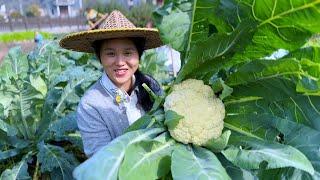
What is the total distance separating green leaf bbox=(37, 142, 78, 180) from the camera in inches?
107

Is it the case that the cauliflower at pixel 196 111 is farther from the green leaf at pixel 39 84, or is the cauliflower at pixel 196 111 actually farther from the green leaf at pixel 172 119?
the green leaf at pixel 39 84

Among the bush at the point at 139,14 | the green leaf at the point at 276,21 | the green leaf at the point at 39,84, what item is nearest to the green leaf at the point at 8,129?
the green leaf at the point at 39,84

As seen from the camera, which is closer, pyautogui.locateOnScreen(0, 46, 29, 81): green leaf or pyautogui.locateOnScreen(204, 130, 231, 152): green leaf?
pyautogui.locateOnScreen(204, 130, 231, 152): green leaf

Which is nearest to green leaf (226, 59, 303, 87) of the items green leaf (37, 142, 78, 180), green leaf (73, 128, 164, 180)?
green leaf (73, 128, 164, 180)

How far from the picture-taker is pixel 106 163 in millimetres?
1205

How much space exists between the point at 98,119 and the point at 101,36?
330 mm

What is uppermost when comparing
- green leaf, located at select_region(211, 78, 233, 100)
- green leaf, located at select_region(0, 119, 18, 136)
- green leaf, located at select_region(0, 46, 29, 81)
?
green leaf, located at select_region(211, 78, 233, 100)

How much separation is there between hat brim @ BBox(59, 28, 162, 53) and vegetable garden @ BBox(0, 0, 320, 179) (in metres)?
0.43

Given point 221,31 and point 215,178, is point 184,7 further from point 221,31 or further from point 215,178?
point 215,178

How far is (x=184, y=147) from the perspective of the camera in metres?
1.42

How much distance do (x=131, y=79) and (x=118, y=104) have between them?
16 cm

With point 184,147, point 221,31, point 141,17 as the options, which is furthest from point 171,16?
point 141,17

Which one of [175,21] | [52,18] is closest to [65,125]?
[175,21]

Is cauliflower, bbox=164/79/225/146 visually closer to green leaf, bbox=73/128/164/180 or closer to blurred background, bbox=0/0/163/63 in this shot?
green leaf, bbox=73/128/164/180
